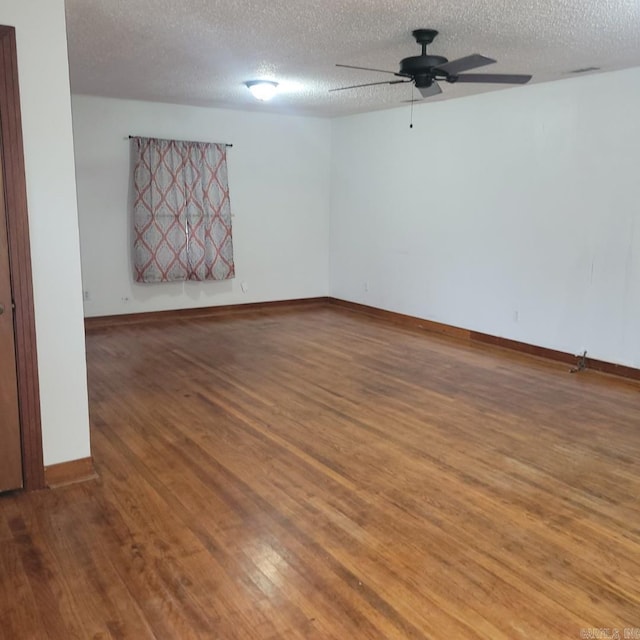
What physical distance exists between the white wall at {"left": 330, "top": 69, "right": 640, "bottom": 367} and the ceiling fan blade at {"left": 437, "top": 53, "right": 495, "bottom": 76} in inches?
71.6

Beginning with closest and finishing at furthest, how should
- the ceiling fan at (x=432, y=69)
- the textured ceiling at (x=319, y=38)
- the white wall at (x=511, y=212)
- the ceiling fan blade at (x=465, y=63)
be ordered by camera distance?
the textured ceiling at (x=319, y=38), the ceiling fan blade at (x=465, y=63), the ceiling fan at (x=432, y=69), the white wall at (x=511, y=212)

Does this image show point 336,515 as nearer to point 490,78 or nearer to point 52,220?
point 52,220

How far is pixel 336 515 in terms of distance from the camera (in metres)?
2.79

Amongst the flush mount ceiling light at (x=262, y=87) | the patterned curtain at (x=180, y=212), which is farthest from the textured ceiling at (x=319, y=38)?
the patterned curtain at (x=180, y=212)

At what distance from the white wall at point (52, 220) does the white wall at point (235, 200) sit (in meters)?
3.92

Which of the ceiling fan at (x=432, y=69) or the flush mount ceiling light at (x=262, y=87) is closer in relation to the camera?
the ceiling fan at (x=432, y=69)

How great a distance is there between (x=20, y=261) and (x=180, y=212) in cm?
437

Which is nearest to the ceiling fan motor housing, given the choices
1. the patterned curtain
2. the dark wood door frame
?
the dark wood door frame

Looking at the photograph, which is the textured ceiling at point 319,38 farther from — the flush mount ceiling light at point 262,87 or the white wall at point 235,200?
the white wall at point 235,200

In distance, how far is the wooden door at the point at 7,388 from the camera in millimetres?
2822

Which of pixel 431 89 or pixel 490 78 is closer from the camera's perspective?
pixel 490 78

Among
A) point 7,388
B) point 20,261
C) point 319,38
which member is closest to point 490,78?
point 319,38

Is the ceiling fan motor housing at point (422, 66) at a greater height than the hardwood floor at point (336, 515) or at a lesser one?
greater

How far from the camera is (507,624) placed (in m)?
2.07
